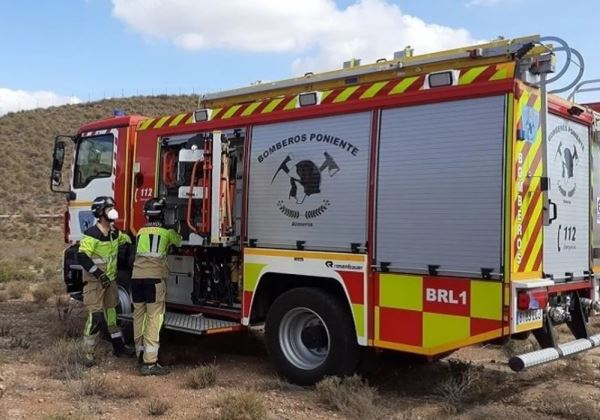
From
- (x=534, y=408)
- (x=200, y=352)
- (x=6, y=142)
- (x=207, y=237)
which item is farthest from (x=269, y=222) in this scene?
(x=6, y=142)

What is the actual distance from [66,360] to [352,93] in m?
4.14

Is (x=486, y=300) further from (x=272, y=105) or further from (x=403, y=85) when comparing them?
(x=272, y=105)

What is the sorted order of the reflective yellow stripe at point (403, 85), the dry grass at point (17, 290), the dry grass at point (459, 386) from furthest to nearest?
the dry grass at point (17, 290) < the reflective yellow stripe at point (403, 85) < the dry grass at point (459, 386)

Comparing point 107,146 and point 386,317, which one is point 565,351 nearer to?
point 386,317

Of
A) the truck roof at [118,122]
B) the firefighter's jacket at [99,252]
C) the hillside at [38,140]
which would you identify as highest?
the hillside at [38,140]

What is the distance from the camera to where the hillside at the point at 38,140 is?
39.0 metres

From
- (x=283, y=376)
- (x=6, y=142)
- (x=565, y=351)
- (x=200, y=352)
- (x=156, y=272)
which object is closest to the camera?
(x=565, y=351)

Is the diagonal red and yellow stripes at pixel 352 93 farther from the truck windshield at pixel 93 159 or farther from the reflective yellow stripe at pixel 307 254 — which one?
the reflective yellow stripe at pixel 307 254

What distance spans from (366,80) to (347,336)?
267cm

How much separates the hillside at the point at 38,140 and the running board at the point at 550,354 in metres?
34.5

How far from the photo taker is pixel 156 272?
24.2 ft

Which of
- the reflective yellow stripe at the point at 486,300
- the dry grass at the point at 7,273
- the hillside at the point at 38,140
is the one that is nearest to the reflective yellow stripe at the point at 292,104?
the reflective yellow stripe at the point at 486,300

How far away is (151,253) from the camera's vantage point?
7.35 meters

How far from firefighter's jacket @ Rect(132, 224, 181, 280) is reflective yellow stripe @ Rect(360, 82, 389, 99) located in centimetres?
270
